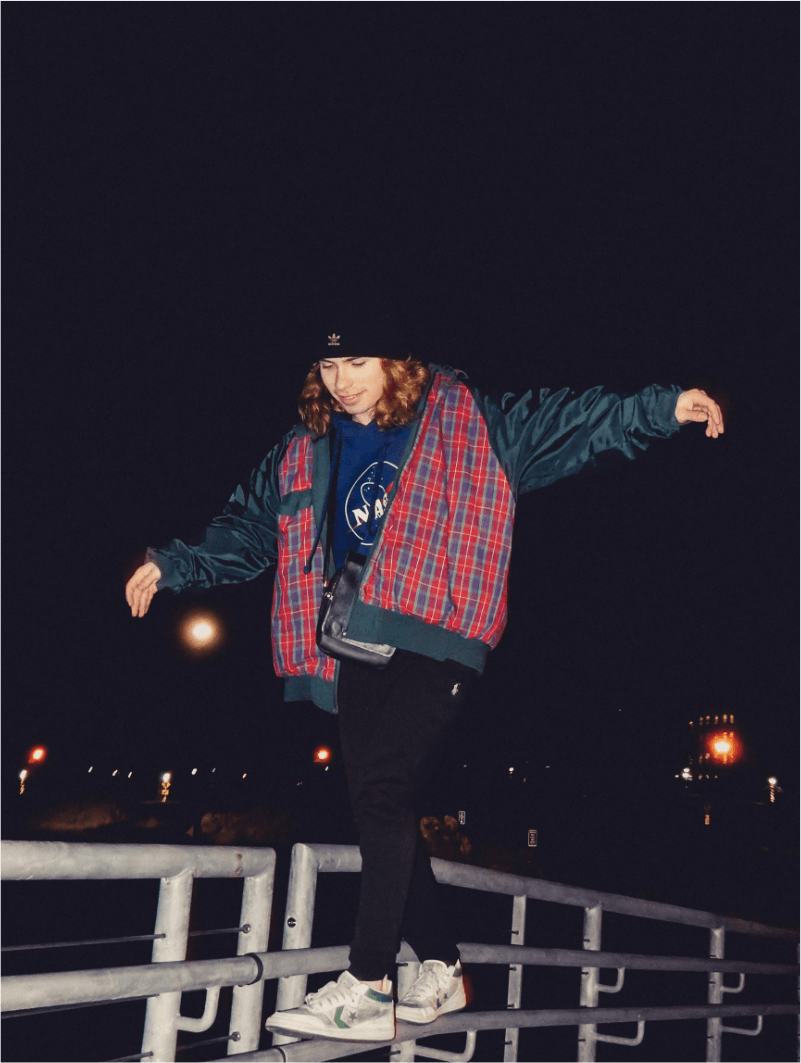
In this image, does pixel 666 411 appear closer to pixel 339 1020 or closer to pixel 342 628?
pixel 342 628

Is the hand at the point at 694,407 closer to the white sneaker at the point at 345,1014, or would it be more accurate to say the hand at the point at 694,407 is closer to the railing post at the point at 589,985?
the white sneaker at the point at 345,1014

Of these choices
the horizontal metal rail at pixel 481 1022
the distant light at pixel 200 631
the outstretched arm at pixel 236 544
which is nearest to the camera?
the horizontal metal rail at pixel 481 1022

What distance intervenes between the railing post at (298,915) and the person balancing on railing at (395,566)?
13cm

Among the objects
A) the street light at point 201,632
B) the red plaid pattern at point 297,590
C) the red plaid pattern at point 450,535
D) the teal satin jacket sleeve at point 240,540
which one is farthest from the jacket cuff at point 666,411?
the street light at point 201,632

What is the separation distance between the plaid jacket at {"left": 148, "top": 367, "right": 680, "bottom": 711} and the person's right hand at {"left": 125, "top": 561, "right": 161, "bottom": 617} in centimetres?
4

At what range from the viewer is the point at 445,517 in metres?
2.58

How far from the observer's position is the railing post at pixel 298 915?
2309 millimetres

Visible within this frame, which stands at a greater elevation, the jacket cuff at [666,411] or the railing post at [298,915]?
the jacket cuff at [666,411]

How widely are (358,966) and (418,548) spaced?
40.2 inches

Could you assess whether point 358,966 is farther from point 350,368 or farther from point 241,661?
point 241,661

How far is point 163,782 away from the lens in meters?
48.7

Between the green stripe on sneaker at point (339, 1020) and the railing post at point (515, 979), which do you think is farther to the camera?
the railing post at point (515, 979)

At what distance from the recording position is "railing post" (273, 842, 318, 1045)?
231 cm

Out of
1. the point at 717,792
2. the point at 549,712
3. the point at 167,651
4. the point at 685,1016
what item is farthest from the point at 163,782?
the point at 685,1016
